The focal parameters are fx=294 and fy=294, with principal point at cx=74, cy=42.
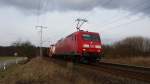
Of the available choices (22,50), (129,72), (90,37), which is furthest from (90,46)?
(22,50)

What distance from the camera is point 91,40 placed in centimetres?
2906

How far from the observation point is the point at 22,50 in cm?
11669

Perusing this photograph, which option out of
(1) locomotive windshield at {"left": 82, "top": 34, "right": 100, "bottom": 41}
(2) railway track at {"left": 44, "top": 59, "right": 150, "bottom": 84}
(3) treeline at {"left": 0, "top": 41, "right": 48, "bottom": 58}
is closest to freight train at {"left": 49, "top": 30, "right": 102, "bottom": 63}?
(1) locomotive windshield at {"left": 82, "top": 34, "right": 100, "bottom": 41}

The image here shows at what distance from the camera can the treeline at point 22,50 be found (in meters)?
114

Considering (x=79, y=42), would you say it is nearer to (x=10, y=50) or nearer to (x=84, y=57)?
(x=84, y=57)

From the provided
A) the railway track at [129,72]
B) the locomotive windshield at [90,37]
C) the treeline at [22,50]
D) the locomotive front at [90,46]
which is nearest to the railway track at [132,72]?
the railway track at [129,72]

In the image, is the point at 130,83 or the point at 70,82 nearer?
the point at 130,83

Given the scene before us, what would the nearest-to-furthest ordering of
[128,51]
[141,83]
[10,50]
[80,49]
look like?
[141,83]
[80,49]
[128,51]
[10,50]

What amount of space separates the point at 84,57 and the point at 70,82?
15.0 meters

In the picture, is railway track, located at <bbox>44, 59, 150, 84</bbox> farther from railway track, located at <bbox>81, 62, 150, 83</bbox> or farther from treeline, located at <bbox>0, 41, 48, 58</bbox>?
treeline, located at <bbox>0, 41, 48, 58</bbox>

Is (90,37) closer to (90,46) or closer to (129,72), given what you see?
(90,46)

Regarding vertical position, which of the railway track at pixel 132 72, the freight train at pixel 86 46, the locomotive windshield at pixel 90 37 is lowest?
the railway track at pixel 132 72

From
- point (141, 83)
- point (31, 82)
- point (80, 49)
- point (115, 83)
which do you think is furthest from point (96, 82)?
A: point (80, 49)

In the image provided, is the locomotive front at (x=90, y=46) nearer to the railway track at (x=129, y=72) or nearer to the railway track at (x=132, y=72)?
the railway track at (x=129, y=72)
